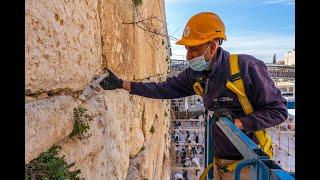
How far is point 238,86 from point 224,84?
121mm

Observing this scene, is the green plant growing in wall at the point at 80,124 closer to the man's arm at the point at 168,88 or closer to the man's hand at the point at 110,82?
the man's hand at the point at 110,82

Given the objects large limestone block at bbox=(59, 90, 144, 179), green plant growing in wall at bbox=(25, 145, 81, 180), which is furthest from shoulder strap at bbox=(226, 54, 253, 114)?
green plant growing in wall at bbox=(25, 145, 81, 180)

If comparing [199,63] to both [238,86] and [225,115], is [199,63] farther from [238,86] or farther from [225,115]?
[225,115]

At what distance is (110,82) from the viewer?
10.5ft

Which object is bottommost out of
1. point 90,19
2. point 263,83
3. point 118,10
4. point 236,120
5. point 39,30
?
point 236,120

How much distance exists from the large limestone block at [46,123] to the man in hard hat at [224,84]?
2.93 ft

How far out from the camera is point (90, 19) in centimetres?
271

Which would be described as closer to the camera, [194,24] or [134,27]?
[194,24]

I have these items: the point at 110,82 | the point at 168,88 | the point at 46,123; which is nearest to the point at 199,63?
the point at 168,88

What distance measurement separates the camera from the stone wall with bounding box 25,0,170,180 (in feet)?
5.77

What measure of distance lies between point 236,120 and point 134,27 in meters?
2.42

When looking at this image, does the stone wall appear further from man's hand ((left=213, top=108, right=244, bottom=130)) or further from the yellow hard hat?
man's hand ((left=213, top=108, right=244, bottom=130))
